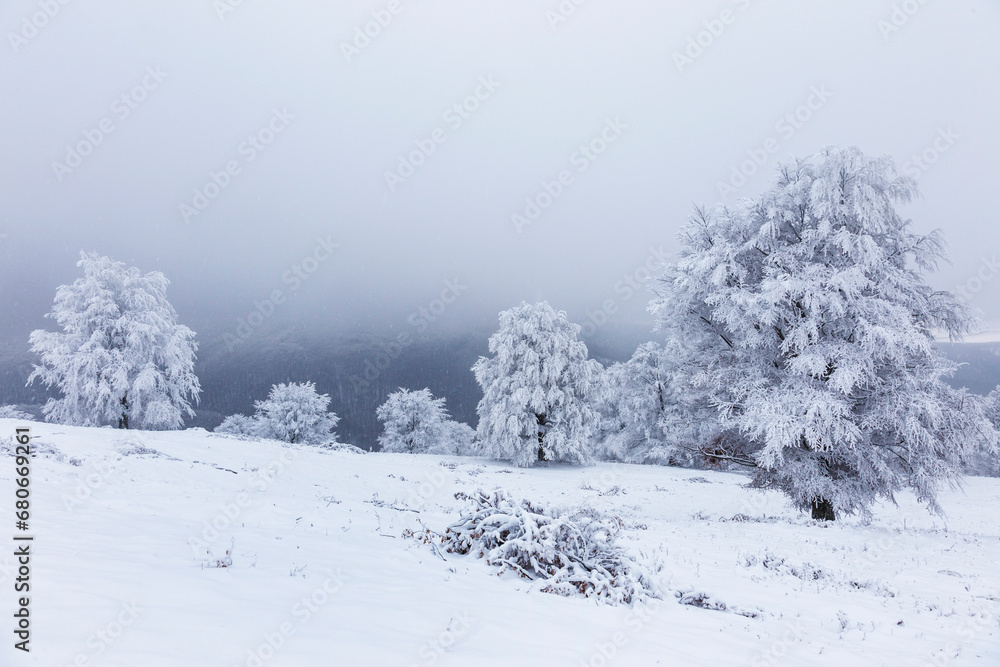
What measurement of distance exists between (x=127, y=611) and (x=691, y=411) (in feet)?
48.3

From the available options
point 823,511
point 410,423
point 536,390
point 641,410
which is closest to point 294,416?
point 410,423

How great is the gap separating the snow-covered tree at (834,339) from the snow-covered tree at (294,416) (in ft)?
144

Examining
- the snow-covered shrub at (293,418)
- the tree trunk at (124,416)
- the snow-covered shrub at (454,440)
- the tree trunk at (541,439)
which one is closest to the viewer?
the tree trunk at (124,416)

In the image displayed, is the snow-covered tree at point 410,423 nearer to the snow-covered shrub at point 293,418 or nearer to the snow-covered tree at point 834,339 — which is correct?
the snow-covered shrub at point 293,418

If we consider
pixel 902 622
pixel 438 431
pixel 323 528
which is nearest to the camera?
pixel 902 622

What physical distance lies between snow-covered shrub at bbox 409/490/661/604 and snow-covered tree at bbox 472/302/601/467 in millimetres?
19390

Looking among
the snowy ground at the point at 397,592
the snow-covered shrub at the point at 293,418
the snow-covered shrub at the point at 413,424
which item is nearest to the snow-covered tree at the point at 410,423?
the snow-covered shrub at the point at 413,424

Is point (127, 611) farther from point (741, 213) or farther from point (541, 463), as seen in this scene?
point (541, 463)

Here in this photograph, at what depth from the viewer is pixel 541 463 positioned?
92.4 feet

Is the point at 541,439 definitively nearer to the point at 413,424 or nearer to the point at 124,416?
the point at 124,416

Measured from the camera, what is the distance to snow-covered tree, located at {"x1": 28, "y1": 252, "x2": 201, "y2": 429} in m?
25.4

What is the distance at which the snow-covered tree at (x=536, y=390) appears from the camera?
27.2 meters

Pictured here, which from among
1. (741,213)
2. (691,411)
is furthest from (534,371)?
(741,213)

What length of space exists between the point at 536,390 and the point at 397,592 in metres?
22.6
